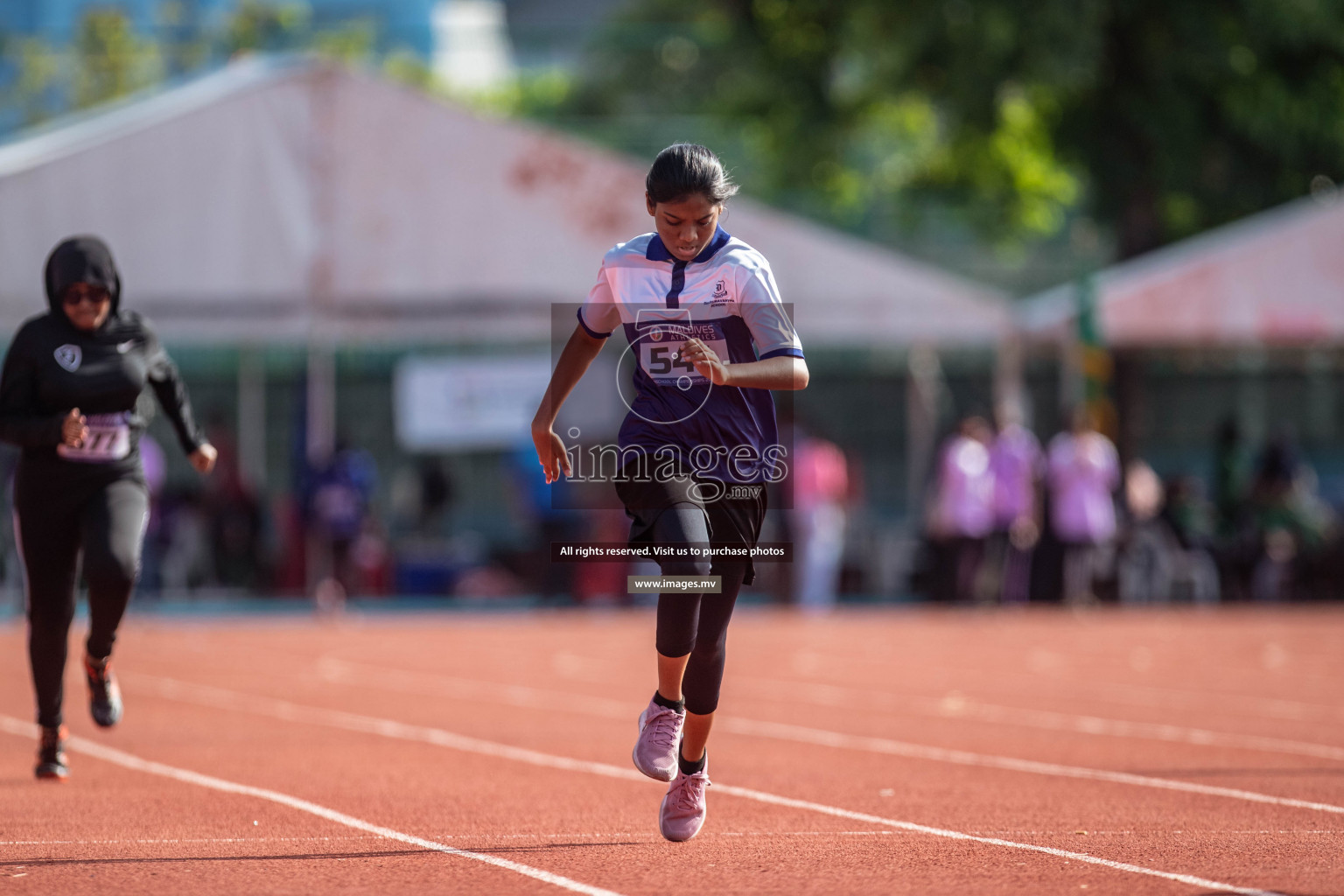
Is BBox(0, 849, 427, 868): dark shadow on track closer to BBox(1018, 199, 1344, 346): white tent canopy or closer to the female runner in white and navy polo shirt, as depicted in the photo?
the female runner in white and navy polo shirt

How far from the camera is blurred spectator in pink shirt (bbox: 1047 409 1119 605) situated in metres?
19.6

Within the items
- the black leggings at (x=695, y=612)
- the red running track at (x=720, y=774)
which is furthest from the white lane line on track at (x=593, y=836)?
the black leggings at (x=695, y=612)

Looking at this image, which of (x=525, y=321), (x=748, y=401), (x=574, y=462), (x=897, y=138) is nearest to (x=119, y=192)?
(x=525, y=321)

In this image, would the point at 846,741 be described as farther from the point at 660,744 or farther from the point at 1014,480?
the point at 1014,480

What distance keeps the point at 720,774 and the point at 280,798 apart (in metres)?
1.90

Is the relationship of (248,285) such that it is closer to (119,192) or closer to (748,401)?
(119,192)

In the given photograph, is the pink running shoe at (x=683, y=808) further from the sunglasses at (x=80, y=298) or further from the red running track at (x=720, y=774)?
the sunglasses at (x=80, y=298)

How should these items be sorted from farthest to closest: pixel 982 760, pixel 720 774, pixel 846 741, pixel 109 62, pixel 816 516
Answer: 1. pixel 109 62
2. pixel 816 516
3. pixel 846 741
4. pixel 982 760
5. pixel 720 774

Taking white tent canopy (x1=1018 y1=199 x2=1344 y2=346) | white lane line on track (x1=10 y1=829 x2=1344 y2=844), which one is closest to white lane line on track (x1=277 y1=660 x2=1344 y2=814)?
white lane line on track (x1=10 y1=829 x2=1344 y2=844)

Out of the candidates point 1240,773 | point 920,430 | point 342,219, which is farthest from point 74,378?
point 920,430

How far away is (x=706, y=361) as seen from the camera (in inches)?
218

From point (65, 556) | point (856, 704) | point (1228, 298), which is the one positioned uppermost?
point (1228, 298)

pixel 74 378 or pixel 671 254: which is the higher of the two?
pixel 671 254

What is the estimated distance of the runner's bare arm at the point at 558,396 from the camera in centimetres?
603
